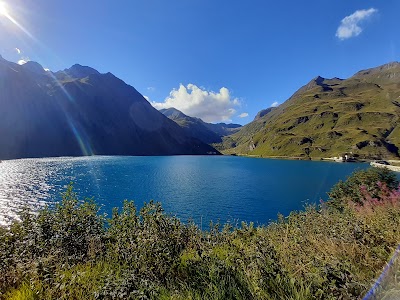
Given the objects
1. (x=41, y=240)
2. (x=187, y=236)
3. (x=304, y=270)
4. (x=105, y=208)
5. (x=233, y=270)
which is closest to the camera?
(x=304, y=270)

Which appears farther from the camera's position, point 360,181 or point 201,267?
point 360,181

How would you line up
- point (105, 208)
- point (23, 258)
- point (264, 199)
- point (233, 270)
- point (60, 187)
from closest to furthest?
point (233, 270), point (23, 258), point (105, 208), point (264, 199), point (60, 187)

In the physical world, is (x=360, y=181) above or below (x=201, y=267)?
above

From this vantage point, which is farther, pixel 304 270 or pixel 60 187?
pixel 60 187

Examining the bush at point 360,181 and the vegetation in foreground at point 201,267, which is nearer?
the vegetation in foreground at point 201,267

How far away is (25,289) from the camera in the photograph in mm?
6340

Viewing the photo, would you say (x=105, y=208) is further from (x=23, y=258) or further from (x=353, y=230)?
(x=353, y=230)

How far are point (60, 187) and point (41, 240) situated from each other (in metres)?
83.9

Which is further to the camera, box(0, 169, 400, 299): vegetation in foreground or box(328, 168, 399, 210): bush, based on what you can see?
box(328, 168, 399, 210): bush

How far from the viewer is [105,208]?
181 ft

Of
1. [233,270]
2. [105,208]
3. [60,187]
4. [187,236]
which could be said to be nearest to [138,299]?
[233,270]

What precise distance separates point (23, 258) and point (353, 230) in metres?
10.4

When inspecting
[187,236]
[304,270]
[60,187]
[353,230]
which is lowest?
[60,187]

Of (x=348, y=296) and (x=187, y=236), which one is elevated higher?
(x=348, y=296)
